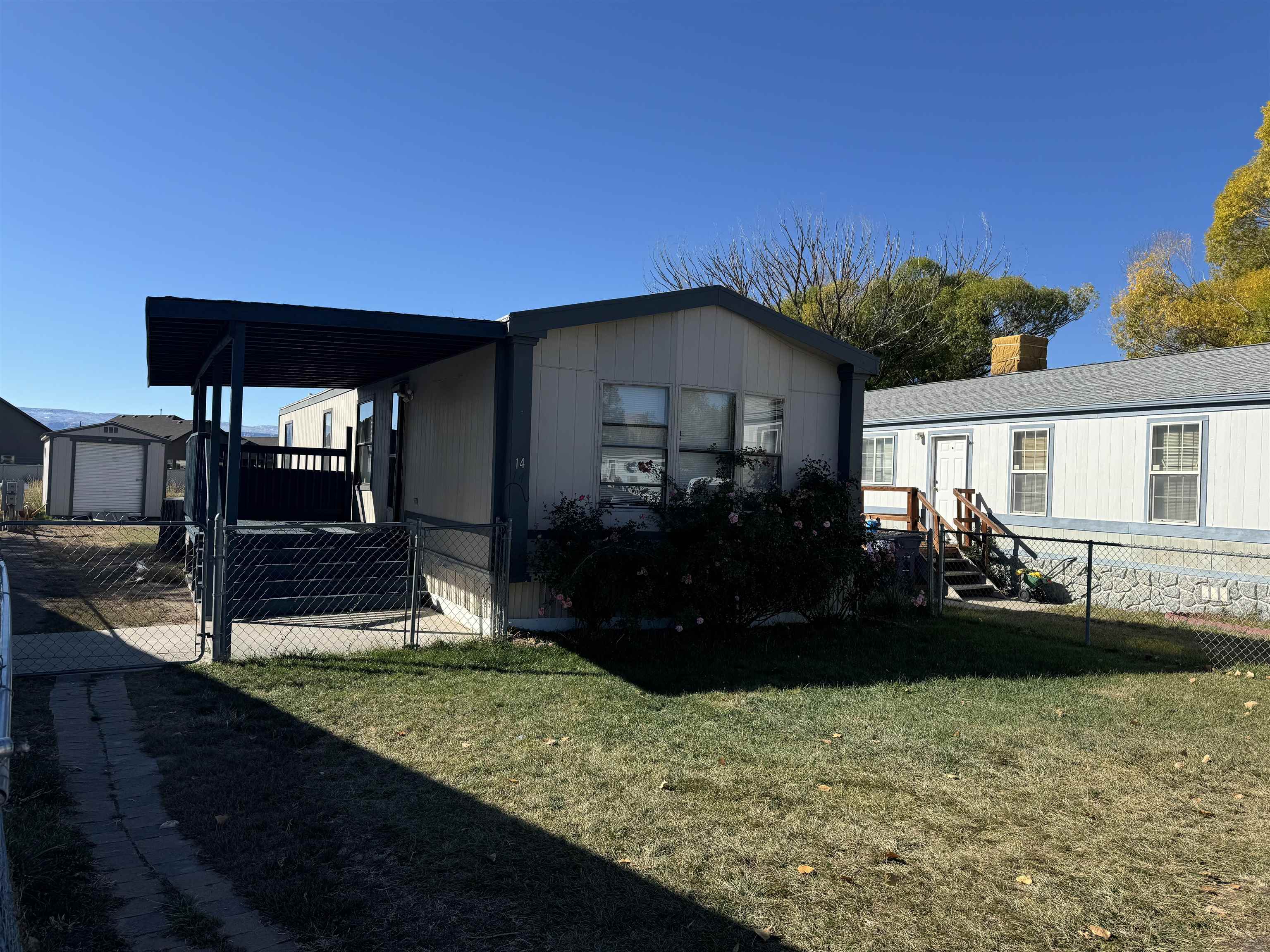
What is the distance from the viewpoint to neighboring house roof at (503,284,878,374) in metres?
7.86

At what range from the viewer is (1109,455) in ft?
41.1

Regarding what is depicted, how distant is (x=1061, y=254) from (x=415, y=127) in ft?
87.8

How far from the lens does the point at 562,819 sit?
3963mm

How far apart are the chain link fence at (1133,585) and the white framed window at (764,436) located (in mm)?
2770

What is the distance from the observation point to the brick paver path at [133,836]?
293cm

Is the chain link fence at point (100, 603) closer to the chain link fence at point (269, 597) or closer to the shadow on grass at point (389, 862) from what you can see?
the chain link fence at point (269, 597)

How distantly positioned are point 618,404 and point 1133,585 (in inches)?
339

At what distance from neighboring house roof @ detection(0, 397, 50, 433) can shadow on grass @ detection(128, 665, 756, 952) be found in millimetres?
33873

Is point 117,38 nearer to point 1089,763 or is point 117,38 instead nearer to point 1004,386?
point 1089,763

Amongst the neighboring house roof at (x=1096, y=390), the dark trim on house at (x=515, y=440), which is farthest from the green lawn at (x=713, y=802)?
the neighboring house roof at (x=1096, y=390)

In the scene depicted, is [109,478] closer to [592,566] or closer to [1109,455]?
[592,566]

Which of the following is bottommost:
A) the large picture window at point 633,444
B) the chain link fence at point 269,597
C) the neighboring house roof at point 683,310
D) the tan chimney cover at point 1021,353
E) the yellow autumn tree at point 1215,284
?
the chain link fence at point 269,597

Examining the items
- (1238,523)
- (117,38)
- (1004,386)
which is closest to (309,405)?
(117,38)

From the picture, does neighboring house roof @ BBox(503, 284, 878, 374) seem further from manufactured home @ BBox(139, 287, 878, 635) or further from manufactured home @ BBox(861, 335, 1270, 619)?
manufactured home @ BBox(861, 335, 1270, 619)
